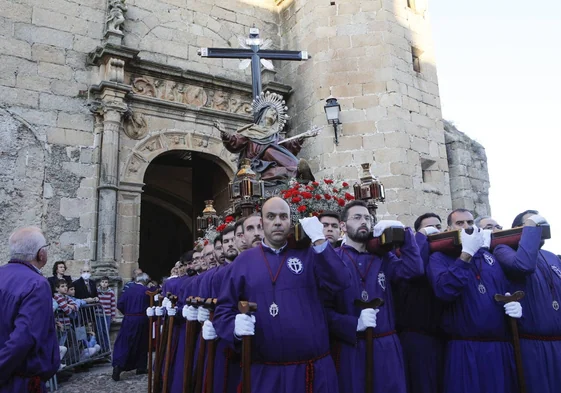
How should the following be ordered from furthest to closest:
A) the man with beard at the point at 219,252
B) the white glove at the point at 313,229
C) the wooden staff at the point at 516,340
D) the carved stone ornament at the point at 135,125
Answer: the carved stone ornament at the point at 135,125 < the man with beard at the point at 219,252 < the wooden staff at the point at 516,340 < the white glove at the point at 313,229

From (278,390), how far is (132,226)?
7451mm

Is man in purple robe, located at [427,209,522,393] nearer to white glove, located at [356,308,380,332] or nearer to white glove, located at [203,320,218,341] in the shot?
white glove, located at [356,308,380,332]

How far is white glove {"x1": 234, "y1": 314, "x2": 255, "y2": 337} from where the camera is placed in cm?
266

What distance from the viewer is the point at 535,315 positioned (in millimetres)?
3424

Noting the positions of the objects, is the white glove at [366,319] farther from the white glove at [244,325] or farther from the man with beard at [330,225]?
the man with beard at [330,225]

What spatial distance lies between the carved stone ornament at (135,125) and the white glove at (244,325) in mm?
7899

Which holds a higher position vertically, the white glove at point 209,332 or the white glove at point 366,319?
the white glove at point 366,319

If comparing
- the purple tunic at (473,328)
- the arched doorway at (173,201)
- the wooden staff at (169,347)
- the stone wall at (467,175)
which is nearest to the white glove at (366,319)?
the purple tunic at (473,328)

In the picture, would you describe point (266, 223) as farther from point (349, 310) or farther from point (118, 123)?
point (118, 123)

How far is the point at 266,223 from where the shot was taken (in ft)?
9.87

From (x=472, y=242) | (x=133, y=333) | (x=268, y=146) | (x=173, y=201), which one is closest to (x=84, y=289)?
(x=133, y=333)

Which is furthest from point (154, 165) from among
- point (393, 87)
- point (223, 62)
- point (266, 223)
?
point (266, 223)

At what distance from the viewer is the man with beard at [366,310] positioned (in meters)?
3.04

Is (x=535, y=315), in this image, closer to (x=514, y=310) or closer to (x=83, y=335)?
(x=514, y=310)
